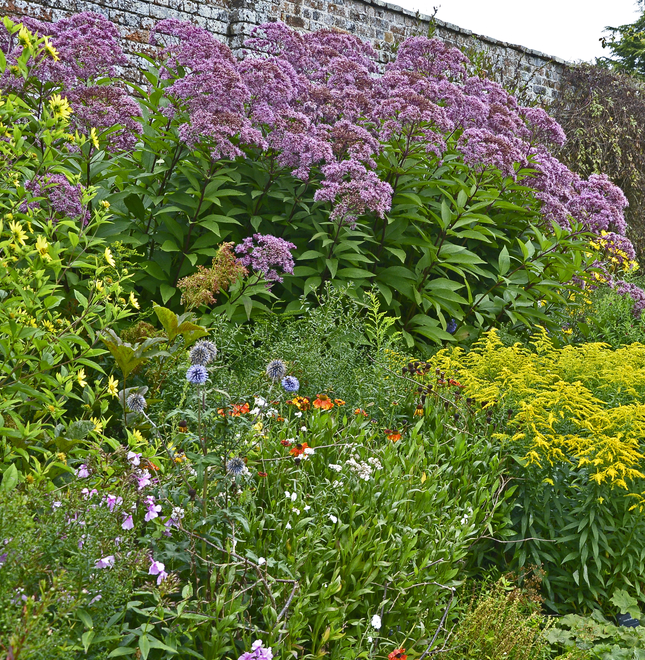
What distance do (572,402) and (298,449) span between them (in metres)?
1.49

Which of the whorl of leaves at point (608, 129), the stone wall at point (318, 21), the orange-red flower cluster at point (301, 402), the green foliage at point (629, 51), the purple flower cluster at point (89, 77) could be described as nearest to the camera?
the orange-red flower cluster at point (301, 402)

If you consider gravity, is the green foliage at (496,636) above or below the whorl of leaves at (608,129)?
below

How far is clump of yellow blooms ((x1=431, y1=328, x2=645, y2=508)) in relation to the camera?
10.2 feet

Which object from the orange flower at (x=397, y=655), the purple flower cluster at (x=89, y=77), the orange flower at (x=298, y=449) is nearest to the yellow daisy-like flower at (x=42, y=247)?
the orange flower at (x=298, y=449)

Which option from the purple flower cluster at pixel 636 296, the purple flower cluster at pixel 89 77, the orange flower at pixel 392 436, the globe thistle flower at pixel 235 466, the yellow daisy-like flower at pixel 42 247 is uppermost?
the purple flower cluster at pixel 89 77

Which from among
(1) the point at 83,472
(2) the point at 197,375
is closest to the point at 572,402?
(2) the point at 197,375

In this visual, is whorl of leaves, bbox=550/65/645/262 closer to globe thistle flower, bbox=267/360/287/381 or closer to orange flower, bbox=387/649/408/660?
globe thistle flower, bbox=267/360/287/381

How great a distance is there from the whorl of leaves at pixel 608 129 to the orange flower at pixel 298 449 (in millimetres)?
10240

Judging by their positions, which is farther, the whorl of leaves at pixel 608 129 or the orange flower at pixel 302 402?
the whorl of leaves at pixel 608 129

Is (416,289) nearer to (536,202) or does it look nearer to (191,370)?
(536,202)

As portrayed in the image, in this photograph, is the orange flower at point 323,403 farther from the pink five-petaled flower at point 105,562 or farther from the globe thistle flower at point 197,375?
the pink five-petaled flower at point 105,562

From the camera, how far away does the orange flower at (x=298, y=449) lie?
2.69 metres

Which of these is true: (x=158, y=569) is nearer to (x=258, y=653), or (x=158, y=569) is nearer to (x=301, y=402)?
(x=258, y=653)

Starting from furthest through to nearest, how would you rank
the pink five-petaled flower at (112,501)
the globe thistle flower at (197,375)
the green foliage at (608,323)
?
the green foliage at (608,323), the globe thistle flower at (197,375), the pink five-petaled flower at (112,501)
